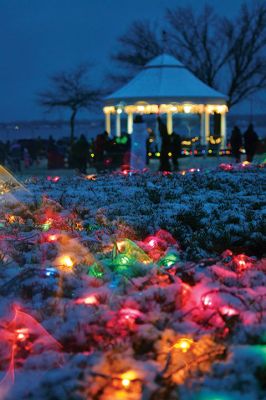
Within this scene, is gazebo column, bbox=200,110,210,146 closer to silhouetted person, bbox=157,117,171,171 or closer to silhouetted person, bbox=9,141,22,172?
silhouetted person, bbox=9,141,22,172

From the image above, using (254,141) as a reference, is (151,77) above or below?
above

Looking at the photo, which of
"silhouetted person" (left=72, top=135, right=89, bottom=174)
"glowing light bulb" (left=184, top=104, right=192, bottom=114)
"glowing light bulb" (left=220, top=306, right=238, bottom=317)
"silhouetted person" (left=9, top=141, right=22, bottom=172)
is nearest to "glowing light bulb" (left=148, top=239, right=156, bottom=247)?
"glowing light bulb" (left=220, top=306, right=238, bottom=317)

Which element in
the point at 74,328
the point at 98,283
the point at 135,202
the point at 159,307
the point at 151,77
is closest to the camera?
the point at 74,328

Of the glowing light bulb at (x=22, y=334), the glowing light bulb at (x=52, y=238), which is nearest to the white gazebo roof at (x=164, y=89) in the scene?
the glowing light bulb at (x=52, y=238)

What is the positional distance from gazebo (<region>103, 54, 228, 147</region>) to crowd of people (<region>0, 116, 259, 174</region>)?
1.75 meters

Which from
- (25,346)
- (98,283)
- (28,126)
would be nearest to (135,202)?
(98,283)

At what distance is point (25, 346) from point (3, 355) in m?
0.12

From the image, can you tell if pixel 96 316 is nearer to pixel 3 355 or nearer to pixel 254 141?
pixel 3 355

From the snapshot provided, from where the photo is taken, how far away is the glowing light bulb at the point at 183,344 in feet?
9.51

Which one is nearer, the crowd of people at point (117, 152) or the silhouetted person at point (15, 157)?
the crowd of people at point (117, 152)

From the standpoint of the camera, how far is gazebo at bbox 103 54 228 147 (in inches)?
1036

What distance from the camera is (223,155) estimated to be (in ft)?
96.3

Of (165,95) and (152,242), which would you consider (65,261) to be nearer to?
(152,242)

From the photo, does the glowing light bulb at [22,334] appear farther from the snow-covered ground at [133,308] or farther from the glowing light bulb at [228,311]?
the glowing light bulb at [228,311]
